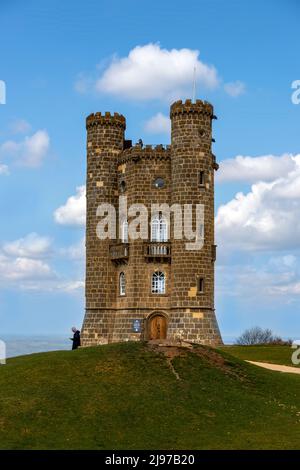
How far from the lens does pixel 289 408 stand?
32281 mm

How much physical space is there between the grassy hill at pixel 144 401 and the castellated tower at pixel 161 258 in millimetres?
18039

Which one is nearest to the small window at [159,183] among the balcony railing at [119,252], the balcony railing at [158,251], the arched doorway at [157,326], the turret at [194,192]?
the turret at [194,192]

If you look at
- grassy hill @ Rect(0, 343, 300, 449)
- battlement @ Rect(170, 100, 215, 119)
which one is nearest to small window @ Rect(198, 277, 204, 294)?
battlement @ Rect(170, 100, 215, 119)

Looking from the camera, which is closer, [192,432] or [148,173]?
[192,432]

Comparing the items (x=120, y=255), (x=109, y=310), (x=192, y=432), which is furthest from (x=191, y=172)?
(x=192, y=432)

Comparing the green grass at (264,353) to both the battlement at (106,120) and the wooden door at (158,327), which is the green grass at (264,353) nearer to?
the wooden door at (158,327)

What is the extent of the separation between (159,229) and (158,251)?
5.81ft

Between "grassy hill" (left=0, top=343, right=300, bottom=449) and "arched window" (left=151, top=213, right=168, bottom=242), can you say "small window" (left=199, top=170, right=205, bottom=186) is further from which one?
"grassy hill" (left=0, top=343, right=300, bottom=449)

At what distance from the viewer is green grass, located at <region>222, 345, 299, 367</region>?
171 feet

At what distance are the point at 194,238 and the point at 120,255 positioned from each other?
20.6 ft

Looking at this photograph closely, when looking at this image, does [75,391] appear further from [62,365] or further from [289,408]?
[289,408]

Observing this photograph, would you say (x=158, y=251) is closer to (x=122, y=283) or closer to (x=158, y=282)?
(x=158, y=282)
